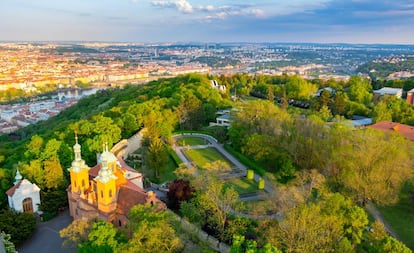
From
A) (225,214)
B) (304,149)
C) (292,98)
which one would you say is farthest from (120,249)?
(292,98)

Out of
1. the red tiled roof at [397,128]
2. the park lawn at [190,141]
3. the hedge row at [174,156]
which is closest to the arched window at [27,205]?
the hedge row at [174,156]

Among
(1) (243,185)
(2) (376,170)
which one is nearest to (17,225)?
(1) (243,185)

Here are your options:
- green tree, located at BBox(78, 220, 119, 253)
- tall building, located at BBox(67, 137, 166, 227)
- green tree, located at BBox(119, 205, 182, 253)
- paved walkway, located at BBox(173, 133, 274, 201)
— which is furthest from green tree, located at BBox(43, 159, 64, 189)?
green tree, located at BBox(119, 205, 182, 253)

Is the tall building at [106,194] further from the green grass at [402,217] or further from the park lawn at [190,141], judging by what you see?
the park lawn at [190,141]

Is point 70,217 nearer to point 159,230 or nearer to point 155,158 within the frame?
point 155,158

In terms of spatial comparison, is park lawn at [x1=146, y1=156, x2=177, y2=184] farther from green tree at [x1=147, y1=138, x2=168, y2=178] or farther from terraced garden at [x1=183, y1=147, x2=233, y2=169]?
terraced garden at [x1=183, y1=147, x2=233, y2=169]
